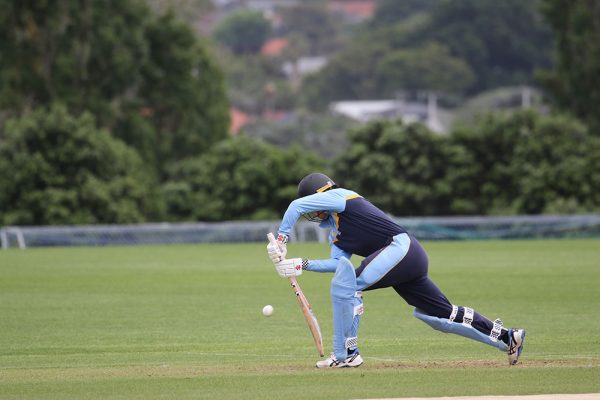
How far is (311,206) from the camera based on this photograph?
1270 centimetres

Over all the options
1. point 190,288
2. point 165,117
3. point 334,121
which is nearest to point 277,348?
point 190,288

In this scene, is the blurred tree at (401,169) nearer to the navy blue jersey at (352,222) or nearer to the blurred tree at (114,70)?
the blurred tree at (114,70)

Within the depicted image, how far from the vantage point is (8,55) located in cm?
4419

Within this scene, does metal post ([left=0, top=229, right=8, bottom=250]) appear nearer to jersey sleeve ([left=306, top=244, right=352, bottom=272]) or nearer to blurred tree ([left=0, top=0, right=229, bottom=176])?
blurred tree ([left=0, top=0, right=229, bottom=176])

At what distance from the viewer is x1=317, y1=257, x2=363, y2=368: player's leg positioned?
12.9m

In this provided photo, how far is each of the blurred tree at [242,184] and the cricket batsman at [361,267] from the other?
2815cm

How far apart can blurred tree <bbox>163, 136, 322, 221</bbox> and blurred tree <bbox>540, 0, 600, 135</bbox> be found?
416 inches

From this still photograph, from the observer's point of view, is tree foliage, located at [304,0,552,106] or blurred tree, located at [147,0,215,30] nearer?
blurred tree, located at [147,0,215,30]

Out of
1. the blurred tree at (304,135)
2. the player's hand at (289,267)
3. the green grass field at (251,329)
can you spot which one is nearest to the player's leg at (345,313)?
the green grass field at (251,329)

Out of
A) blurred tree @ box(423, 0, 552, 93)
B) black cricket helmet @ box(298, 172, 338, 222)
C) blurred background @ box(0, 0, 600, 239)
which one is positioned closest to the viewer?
black cricket helmet @ box(298, 172, 338, 222)

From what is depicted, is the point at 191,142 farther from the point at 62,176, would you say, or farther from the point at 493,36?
the point at 493,36

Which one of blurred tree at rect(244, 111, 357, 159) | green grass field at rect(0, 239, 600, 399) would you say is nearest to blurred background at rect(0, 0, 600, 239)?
green grass field at rect(0, 239, 600, 399)

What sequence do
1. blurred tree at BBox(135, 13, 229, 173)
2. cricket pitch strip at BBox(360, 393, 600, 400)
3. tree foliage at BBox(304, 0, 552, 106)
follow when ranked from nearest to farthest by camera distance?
cricket pitch strip at BBox(360, 393, 600, 400), blurred tree at BBox(135, 13, 229, 173), tree foliage at BBox(304, 0, 552, 106)

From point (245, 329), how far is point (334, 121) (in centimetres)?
8126
